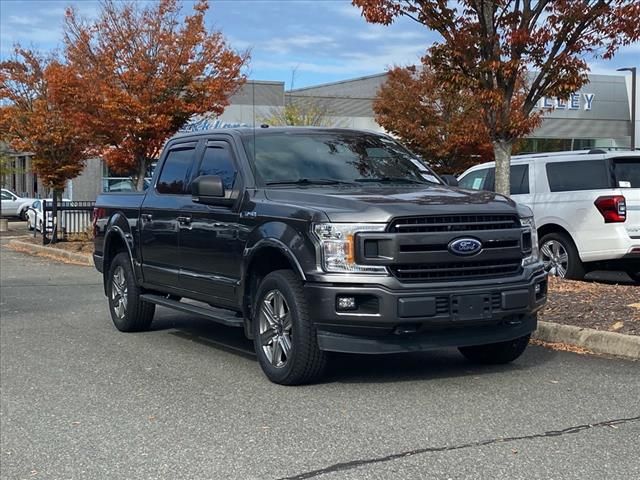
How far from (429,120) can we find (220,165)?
1759 centimetres

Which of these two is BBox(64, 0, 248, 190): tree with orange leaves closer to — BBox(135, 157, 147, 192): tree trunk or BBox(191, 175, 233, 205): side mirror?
BBox(135, 157, 147, 192): tree trunk

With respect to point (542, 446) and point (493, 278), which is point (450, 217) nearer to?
point (493, 278)

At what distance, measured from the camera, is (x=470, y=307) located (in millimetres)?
5965

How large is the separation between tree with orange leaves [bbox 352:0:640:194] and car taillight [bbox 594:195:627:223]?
1.32 m

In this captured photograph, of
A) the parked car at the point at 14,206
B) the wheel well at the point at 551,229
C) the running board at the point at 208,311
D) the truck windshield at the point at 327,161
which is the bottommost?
the running board at the point at 208,311

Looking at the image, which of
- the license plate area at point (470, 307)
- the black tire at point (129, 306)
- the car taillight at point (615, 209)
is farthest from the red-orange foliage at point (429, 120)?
the license plate area at point (470, 307)

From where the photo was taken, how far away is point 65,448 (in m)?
5.14

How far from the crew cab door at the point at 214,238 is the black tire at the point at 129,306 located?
1.25 m

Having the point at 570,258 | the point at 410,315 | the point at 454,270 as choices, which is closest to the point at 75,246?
the point at 570,258

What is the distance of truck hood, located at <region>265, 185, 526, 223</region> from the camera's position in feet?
19.5

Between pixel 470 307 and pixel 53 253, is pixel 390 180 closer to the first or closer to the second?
pixel 470 307

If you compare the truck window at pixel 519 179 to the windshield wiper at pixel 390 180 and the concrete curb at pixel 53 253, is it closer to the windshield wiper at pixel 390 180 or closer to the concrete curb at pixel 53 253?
the windshield wiper at pixel 390 180

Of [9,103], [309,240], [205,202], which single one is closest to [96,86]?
[9,103]

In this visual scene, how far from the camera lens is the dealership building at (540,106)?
37250 millimetres
